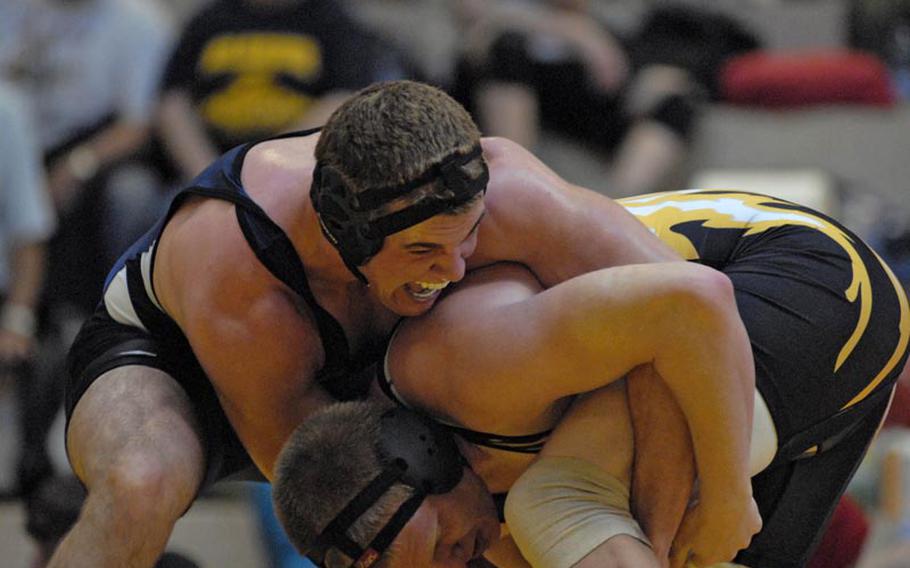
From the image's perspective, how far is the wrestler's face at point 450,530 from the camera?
2.54 meters

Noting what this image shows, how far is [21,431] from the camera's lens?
4.90 metres

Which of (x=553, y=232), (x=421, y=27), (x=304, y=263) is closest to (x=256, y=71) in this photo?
(x=421, y=27)

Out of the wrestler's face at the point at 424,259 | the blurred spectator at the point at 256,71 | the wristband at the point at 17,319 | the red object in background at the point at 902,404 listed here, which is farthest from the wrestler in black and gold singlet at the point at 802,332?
the wristband at the point at 17,319

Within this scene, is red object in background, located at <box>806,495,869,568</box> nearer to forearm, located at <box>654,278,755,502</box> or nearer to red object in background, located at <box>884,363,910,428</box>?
red object in background, located at <box>884,363,910,428</box>

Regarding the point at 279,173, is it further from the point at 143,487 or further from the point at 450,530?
the point at 450,530

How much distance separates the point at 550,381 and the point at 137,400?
0.83 m

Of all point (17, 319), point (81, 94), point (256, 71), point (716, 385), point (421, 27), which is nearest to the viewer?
point (716, 385)

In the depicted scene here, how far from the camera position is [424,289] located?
2.62 meters

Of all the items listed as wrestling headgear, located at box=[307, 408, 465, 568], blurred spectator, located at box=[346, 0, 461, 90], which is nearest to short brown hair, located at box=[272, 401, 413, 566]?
wrestling headgear, located at box=[307, 408, 465, 568]

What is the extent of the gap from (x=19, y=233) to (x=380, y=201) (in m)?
2.81

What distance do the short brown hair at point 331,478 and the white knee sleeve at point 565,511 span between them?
7.2 inches

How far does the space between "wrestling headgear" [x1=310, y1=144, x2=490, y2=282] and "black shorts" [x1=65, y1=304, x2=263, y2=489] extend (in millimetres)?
566

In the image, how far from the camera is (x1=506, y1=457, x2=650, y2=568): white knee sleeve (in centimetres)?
244

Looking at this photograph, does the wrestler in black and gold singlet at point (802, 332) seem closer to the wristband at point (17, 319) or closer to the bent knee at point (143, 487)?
the bent knee at point (143, 487)
